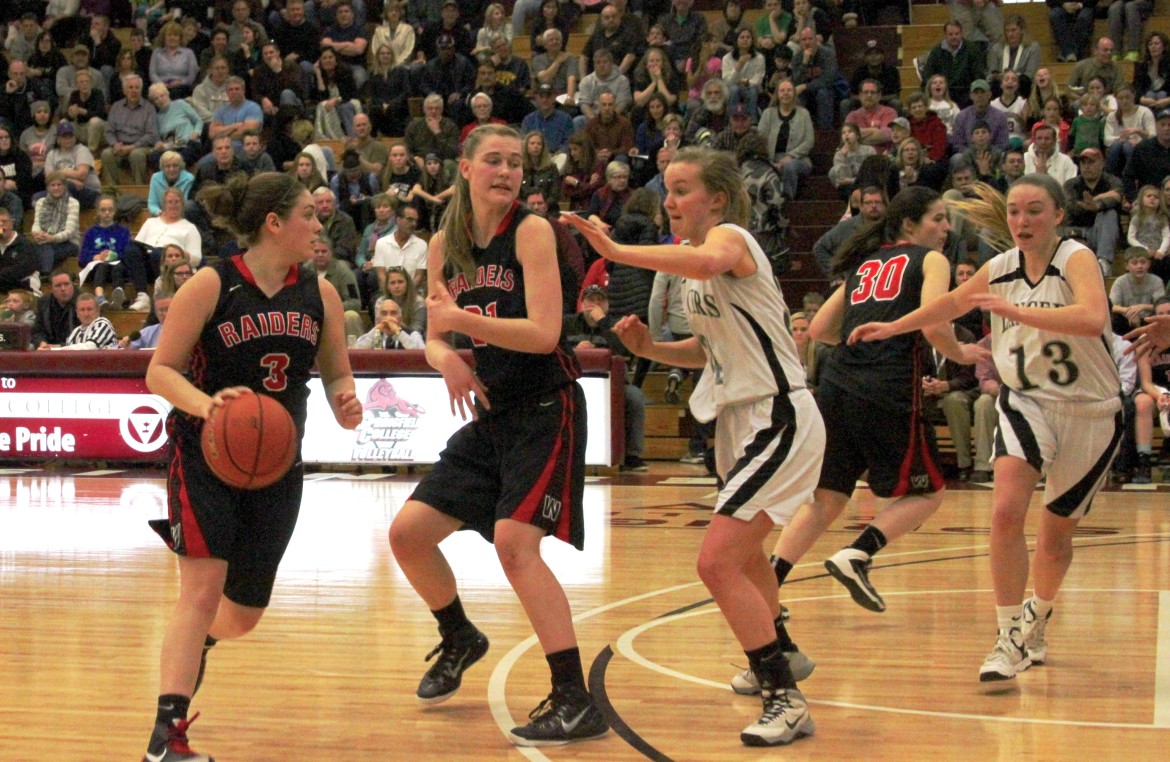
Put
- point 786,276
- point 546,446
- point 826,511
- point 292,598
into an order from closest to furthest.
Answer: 1. point 546,446
2. point 826,511
3. point 292,598
4. point 786,276

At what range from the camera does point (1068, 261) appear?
199 inches

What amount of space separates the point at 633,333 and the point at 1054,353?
1.60 metres

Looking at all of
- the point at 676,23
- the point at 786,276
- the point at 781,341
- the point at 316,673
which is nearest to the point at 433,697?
the point at 316,673

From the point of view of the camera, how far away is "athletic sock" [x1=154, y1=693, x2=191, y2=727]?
399 cm

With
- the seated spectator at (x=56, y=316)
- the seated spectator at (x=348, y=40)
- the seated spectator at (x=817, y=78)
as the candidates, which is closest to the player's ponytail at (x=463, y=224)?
the seated spectator at (x=56, y=316)

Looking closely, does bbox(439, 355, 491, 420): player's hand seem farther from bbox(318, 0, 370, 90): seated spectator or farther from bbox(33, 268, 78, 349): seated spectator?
bbox(318, 0, 370, 90): seated spectator

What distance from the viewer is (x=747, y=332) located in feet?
14.8

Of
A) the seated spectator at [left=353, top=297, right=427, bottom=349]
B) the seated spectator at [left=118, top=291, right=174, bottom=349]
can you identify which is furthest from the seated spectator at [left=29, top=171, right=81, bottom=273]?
the seated spectator at [left=353, top=297, right=427, bottom=349]

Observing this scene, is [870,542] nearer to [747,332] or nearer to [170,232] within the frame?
[747,332]

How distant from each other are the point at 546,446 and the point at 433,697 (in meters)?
1.02

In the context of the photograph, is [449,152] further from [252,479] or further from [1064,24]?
[252,479]

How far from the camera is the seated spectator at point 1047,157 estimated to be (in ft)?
45.8

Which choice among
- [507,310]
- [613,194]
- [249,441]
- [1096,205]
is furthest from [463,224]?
[1096,205]

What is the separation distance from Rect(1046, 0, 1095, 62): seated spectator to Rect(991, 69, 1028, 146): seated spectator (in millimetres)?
1489
